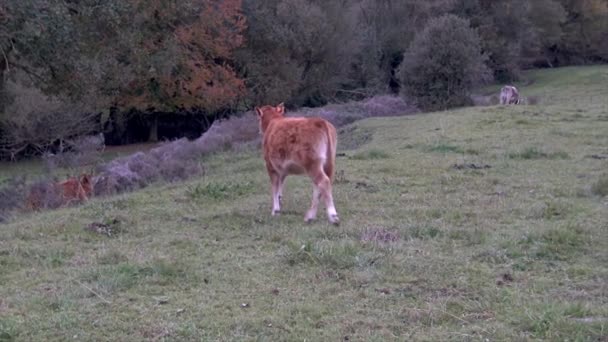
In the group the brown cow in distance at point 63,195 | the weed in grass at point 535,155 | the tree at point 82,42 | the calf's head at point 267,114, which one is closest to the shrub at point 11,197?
the brown cow in distance at point 63,195

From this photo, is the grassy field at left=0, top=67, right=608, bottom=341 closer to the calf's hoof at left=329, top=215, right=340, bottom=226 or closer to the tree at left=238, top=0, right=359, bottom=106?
the calf's hoof at left=329, top=215, right=340, bottom=226

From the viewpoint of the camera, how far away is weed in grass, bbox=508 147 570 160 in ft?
50.1

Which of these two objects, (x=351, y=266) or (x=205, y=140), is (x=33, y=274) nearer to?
(x=351, y=266)

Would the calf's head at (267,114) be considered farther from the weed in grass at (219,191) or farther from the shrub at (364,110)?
the shrub at (364,110)

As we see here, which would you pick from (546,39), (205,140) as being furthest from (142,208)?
(546,39)

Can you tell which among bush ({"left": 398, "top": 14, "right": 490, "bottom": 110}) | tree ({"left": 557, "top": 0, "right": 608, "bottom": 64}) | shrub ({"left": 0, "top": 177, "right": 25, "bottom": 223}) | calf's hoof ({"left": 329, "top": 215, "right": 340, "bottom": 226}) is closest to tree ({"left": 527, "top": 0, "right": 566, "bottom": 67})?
tree ({"left": 557, "top": 0, "right": 608, "bottom": 64})

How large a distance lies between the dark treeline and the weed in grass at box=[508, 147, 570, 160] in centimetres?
786

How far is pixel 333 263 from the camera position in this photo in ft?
24.2

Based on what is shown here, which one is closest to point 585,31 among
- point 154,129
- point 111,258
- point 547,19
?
point 547,19

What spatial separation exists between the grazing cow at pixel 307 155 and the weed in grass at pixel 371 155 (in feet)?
19.6

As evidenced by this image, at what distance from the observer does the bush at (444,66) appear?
101 ft

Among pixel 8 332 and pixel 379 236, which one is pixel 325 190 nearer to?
pixel 379 236

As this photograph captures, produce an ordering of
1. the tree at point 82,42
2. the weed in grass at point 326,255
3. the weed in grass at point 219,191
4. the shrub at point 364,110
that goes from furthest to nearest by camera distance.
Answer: the shrub at point 364,110 → the tree at point 82,42 → the weed in grass at point 219,191 → the weed in grass at point 326,255

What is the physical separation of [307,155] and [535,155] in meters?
7.26
